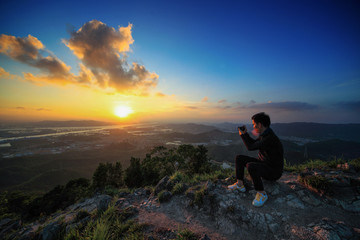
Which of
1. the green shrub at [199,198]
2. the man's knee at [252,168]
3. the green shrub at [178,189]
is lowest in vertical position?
the green shrub at [178,189]

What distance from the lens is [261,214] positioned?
4016 millimetres

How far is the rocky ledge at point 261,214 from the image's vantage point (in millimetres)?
3488

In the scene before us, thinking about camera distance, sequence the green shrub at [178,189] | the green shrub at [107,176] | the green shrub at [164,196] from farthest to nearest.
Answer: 1. the green shrub at [107,176]
2. the green shrub at [178,189]
3. the green shrub at [164,196]

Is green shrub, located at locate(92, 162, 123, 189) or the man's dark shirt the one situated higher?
the man's dark shirt

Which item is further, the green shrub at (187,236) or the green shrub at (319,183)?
the green shrub at (319,183)

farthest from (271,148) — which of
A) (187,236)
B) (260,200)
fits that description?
(187,236)

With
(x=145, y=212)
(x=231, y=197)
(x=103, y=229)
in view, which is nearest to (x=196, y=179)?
(x=231, y=197)

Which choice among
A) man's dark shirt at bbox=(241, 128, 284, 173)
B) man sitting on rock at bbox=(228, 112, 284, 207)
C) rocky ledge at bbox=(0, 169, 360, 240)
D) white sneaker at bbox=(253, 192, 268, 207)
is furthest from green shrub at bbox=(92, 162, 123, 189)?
man's dark shirt at bbox=(241, 128, 284, 173)

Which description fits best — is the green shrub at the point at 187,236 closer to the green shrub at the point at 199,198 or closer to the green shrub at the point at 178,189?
the green shrub at the point at 199,198

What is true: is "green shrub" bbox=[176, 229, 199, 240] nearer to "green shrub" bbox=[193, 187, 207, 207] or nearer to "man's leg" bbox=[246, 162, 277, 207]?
"green shrub" bbox=[193, 187, 207, 207]

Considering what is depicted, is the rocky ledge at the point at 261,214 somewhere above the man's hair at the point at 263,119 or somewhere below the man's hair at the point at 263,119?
below

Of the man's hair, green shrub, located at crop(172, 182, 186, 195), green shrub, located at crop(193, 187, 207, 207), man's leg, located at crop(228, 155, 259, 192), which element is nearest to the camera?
the man's hair

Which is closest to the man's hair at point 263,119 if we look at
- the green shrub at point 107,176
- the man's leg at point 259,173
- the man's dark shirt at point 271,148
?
the man's dark shirt at point 271,148

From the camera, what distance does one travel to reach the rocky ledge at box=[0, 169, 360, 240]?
3.49m
